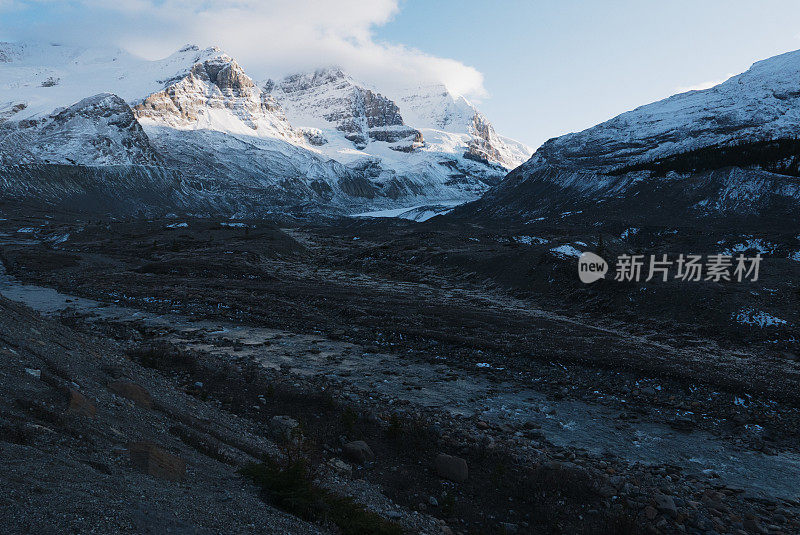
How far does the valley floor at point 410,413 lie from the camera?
8.44 m

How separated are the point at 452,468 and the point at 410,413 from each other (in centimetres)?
402

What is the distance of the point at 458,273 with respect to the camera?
171 ft

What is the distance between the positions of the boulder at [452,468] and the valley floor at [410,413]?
29cm

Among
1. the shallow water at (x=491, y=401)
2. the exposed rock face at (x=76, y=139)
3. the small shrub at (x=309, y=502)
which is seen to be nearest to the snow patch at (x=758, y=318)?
the shallow water at (x=491, y=401)

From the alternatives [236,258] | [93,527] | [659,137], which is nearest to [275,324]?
[93,527]

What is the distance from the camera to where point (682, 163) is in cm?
10306

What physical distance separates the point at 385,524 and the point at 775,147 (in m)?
118

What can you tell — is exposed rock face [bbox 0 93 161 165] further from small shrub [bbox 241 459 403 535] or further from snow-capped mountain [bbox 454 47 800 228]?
small shrub [bbox 241 459 403 535]

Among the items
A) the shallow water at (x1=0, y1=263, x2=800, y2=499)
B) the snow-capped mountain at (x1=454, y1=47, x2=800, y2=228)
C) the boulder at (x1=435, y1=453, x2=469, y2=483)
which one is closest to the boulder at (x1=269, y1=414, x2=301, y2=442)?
the boulder at (x1=435, y1=453, x2=469, y2=483)

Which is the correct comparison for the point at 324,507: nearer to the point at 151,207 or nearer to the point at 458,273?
the point at 458,273

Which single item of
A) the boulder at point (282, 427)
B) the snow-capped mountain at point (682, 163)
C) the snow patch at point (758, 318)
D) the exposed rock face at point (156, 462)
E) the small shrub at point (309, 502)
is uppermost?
the snow-capped mountain at point (682, 163)

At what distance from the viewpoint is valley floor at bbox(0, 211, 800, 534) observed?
844cm

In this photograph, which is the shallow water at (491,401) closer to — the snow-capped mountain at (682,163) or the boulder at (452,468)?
the boulder at (452,468)

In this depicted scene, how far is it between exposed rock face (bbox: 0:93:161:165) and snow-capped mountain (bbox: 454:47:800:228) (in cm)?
13862
